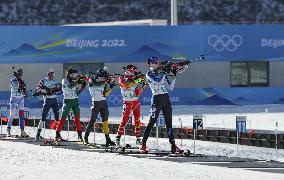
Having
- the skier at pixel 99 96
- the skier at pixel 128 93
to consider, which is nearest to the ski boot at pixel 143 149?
the skier at pixel 128 93

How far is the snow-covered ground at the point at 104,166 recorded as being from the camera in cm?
1606

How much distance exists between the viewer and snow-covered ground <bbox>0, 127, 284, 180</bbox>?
16062mm

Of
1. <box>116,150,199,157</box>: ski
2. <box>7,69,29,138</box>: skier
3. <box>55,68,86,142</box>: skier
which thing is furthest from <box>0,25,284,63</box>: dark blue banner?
<box>116,150,199,157</box>: ski

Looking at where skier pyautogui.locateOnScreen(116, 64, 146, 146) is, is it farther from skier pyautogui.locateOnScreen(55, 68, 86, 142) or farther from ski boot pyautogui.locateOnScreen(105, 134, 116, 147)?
skier pyautogui.locateOnScreen(55, 68, 86, 142)

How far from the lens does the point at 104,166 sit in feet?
58.5

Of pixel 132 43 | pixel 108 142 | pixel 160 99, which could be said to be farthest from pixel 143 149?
pixel 132 43

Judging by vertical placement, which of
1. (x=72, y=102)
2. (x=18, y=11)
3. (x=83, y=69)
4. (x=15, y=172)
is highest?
(x=18, y=11)

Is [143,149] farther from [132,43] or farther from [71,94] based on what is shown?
[132,43]

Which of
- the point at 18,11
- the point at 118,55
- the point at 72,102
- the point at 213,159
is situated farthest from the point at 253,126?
the point at 18,11

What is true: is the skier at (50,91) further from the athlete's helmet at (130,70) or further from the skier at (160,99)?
the skier at (160,99)

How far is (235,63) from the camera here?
44625 millimetres

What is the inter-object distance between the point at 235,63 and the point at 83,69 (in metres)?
7.23

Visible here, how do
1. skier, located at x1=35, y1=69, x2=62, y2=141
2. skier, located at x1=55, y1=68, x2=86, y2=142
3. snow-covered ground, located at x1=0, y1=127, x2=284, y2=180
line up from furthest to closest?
1. skier, located at x1=35, y1=69, x2=62, y2=141
2. skier, located at x1=55, y1=68, x2=86, y2=142
3. snow-covered ground, located at x1=0, y1=127, x2=284, y2=180

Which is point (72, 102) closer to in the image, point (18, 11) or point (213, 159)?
point (213, 159)
